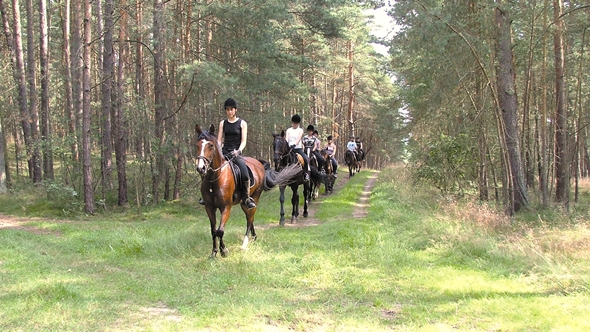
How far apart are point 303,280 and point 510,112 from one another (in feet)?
32.2

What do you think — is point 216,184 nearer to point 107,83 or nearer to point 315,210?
point 315,210

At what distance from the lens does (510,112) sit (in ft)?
41.9

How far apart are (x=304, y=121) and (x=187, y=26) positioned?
9.80m

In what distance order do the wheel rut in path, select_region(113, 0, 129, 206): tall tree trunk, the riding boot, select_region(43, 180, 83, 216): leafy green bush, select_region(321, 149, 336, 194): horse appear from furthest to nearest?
select_region(321, 149, 336, 194): horse → select_region(113, 0, 129, 206): tall tree trunk → select_region(43, 180, 83, 216): leafy green bush → the wheel rut in path → the riding boot

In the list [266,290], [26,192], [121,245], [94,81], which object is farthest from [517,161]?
[94,81]

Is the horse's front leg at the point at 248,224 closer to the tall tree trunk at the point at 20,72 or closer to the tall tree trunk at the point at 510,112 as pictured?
the tall tree trunk at the point at 510,112

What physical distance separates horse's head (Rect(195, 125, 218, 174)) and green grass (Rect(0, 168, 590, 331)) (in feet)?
5.49

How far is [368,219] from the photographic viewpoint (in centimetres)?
1150

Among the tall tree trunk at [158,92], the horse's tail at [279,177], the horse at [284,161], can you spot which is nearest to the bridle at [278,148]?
the horse at [284,161]

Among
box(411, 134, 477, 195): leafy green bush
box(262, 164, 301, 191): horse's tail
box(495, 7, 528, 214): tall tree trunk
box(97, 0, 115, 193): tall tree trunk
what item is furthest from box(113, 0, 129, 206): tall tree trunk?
box(495, 7, 528, 214): tall tree trunk

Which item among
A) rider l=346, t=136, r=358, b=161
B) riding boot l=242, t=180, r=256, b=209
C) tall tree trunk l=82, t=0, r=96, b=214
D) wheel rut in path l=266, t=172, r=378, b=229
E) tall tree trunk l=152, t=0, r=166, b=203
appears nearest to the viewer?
riding boot l=242, t=180, r=256, b=209

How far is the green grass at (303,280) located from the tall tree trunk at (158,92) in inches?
197

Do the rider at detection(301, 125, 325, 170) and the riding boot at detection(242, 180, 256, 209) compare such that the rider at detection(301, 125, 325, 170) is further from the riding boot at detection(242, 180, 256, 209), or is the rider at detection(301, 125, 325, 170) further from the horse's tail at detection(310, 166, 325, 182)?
the riding boot at detection(242, 180, 256, 209)

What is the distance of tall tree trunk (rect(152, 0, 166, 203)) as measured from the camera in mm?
14438
